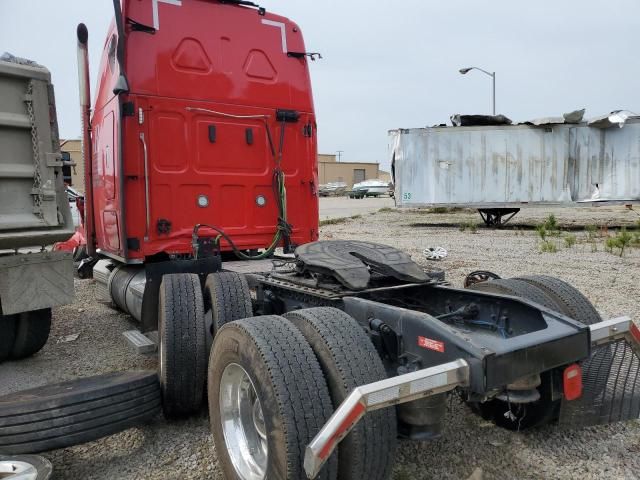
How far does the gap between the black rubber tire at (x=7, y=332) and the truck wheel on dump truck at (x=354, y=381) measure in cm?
325

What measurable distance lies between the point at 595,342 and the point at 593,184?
14.4 m

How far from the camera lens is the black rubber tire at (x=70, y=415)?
2.69 m

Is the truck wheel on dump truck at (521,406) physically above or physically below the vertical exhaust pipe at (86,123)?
below

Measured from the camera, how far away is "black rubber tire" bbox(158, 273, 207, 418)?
3.20 meters

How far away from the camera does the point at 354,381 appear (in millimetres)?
2150

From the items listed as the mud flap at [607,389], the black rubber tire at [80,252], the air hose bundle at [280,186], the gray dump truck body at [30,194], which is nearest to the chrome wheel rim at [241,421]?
the mud flap at [607,389]

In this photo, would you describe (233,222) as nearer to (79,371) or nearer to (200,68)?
(200,68)

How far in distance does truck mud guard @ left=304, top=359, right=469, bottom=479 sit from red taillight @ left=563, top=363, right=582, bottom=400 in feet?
2.35

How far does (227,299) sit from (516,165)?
45.7 ft

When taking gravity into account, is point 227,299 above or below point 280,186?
below

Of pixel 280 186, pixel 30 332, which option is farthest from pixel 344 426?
pixel 30 332

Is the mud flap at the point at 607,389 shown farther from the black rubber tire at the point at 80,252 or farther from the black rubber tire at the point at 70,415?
the black rubber tire at the point at 80,252

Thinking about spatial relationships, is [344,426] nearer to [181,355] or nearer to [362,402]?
[362,402]

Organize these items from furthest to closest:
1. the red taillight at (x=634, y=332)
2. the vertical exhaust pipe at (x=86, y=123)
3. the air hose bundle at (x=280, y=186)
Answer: the vertical exhaust pipe at (x=86, y=123), the air hose bundle at (x=280, y=186), the red taillight at (x=634, y=332)
